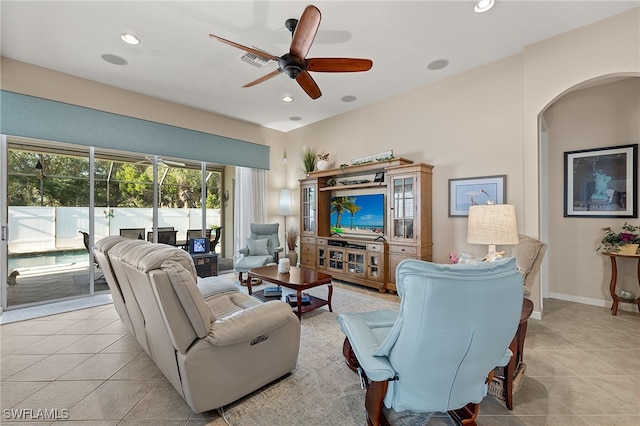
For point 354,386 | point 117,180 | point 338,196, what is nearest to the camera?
point 354,386

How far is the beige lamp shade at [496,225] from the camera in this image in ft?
8.13

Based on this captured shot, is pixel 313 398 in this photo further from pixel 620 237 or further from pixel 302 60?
pixel 620 237

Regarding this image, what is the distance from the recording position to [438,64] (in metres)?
3.57

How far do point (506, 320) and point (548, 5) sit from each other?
3041mm

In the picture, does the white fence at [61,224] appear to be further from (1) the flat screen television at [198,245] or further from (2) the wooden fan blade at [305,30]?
(2) the wooden fan blade at [305,30]

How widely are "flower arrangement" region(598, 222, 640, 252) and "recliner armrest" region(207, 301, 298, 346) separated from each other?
3955 mm

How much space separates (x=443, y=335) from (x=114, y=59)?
4543 millimetres

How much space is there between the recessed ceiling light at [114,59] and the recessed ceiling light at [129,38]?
0.48 metres

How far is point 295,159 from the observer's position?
6.27m

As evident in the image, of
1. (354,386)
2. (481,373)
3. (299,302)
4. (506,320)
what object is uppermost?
(506,320)

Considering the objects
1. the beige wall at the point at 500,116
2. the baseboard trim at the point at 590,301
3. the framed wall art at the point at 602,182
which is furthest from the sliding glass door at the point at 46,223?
the framed wall art at the point at 602,182

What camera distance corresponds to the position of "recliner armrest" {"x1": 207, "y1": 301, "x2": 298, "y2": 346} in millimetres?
1579

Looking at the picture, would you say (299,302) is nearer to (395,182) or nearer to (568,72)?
(395,182)

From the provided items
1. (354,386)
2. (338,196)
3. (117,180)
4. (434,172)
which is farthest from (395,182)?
(117,180)
